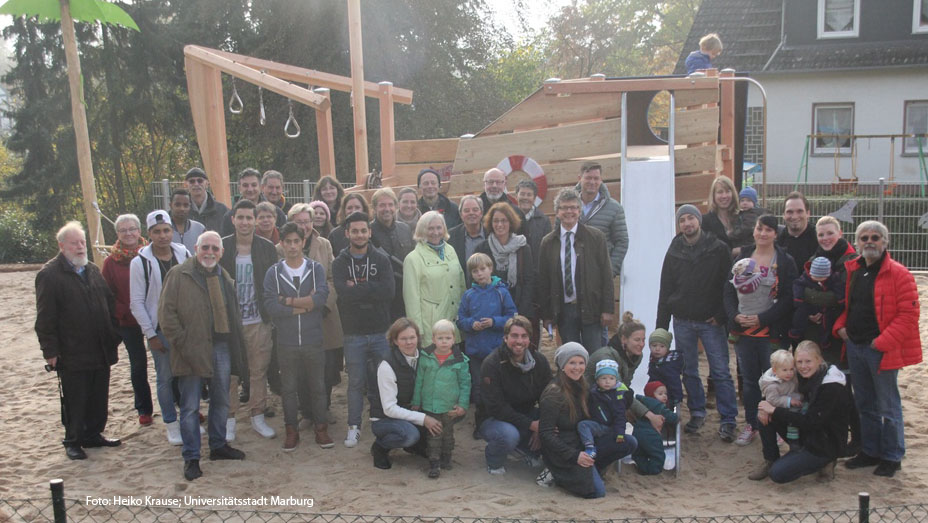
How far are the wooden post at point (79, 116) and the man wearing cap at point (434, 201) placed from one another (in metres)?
2.98

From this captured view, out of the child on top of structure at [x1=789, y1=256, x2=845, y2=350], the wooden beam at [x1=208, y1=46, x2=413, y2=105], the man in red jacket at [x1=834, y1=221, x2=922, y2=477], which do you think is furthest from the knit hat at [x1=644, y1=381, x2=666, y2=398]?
the wooden beam at [x1=208, y1=46, x2=413, y2=105]

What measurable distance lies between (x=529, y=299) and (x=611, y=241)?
926mm

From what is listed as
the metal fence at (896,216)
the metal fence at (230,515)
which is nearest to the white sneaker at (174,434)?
the metal fence at (230,515)

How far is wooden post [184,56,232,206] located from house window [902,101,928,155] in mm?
17002

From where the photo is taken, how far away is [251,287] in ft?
19.8

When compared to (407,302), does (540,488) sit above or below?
below

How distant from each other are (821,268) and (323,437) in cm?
365

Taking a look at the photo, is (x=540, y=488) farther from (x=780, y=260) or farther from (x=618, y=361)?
(x=780, y=260)

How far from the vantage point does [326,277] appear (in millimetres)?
6250

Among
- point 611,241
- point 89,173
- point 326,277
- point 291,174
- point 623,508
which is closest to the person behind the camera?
point 623,508

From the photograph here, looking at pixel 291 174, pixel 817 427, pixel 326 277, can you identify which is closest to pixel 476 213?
pixel 326 277

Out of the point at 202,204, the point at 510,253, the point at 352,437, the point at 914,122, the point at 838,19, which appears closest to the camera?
the point at 352,437

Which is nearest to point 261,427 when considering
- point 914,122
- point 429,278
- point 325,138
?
point 429,278

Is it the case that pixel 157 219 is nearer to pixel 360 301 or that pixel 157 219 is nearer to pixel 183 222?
pixel 183 222
